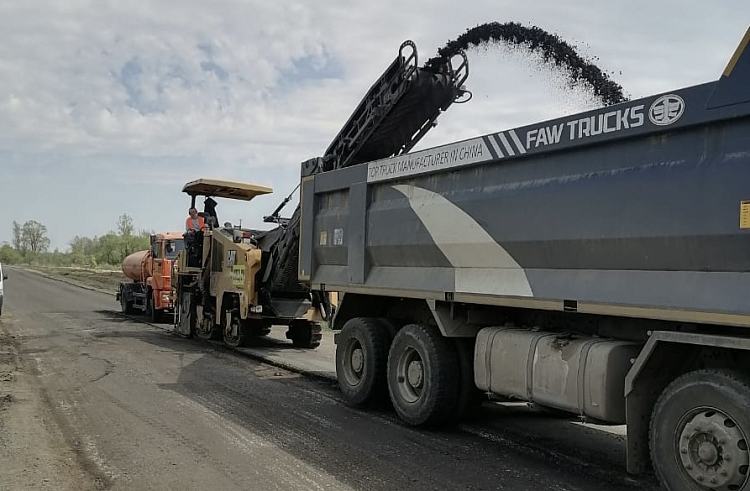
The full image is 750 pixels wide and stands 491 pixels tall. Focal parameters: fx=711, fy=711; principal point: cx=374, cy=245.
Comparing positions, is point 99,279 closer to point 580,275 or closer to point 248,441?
point 248,441

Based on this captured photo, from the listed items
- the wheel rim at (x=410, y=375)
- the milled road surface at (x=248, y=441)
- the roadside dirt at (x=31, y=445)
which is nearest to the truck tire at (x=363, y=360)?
the milled road surface at (x=248, y=441)

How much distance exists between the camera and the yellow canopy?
14.3m

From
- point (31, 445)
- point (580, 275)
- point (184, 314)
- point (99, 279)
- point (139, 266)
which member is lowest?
point (31, 445)

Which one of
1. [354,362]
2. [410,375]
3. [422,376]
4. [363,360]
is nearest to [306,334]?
[354,362]

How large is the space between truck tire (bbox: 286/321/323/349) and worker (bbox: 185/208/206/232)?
3.07m

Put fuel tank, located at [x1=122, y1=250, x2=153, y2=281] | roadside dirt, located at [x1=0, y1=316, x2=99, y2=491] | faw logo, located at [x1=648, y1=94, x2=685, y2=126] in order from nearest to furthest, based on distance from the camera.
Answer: faw logo, located at [x1=648, y1=94, x2=685, y2=126] → roadside dirt, located at [x1=0, y1=316, x2=99, y2=491] → fuel tank, located at [x1=122, y1=250, x2=153, y2=281]

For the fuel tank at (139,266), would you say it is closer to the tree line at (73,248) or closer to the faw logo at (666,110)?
the faw logo at (666,110)

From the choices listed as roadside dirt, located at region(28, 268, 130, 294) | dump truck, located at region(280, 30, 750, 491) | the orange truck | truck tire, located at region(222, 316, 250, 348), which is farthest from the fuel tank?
dump truck, located at region(280, 30, 750, 491)

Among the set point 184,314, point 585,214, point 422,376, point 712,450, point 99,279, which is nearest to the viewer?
point 712,450

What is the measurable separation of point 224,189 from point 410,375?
8600 mm

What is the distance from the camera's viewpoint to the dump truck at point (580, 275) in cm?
430

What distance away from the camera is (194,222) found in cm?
1449

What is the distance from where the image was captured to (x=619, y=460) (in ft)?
19.2

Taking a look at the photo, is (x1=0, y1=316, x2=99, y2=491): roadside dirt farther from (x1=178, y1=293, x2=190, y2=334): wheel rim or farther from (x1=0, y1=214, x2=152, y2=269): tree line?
(x1=0, y1=214, x2=152, y2=269): tree line
